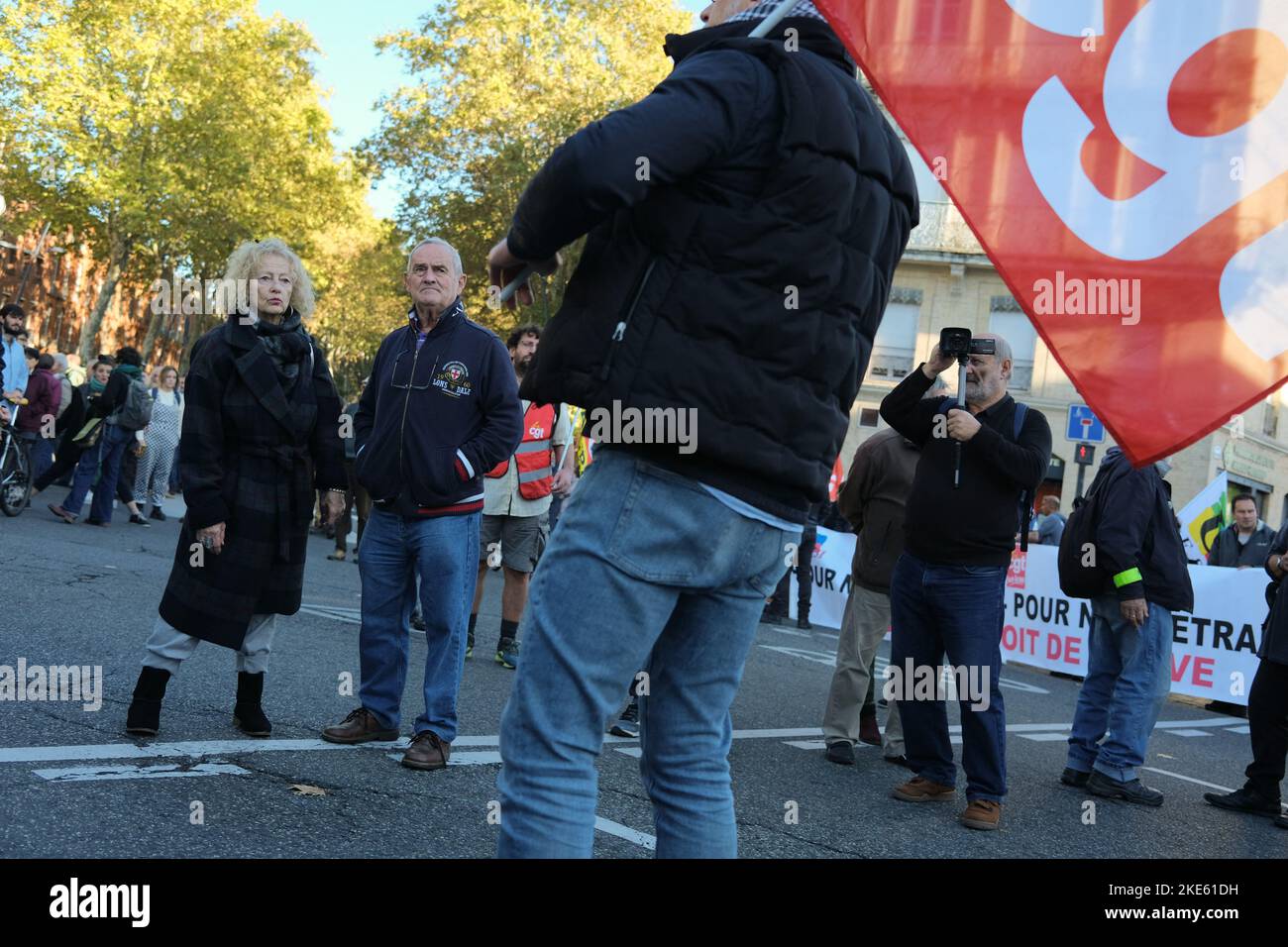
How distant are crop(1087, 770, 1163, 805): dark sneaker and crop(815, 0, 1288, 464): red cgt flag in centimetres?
385

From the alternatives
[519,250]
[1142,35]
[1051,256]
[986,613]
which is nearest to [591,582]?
[519,250]

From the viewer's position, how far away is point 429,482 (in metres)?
5.56

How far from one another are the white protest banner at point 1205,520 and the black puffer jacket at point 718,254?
13957 millimetres

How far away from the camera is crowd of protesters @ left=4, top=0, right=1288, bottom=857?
262cm

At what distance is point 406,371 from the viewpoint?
5750mm

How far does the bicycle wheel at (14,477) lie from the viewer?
45.3 ft

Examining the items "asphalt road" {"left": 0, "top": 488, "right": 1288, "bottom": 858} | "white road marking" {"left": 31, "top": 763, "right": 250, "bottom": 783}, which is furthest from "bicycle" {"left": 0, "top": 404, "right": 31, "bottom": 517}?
"white road marking" {"left": 31, "top": 763, "right": 250, "bottom": 783}

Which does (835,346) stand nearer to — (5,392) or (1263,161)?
(1263,161)

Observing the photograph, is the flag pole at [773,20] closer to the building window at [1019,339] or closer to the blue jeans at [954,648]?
the blue jeans at [954,648]

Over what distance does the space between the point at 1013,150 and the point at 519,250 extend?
6.04ft

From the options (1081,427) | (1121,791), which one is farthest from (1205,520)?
(1121,791)

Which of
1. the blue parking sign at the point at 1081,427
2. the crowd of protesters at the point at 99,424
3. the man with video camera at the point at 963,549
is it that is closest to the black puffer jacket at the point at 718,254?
the man with video camera at the point at 963,549

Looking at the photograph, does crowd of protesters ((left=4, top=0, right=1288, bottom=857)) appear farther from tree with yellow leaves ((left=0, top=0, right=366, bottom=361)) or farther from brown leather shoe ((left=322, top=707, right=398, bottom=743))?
tree with yellow leaves ((left=0, top=0, right=366, bottom=361))

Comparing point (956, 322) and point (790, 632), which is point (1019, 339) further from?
point (790, 632)
